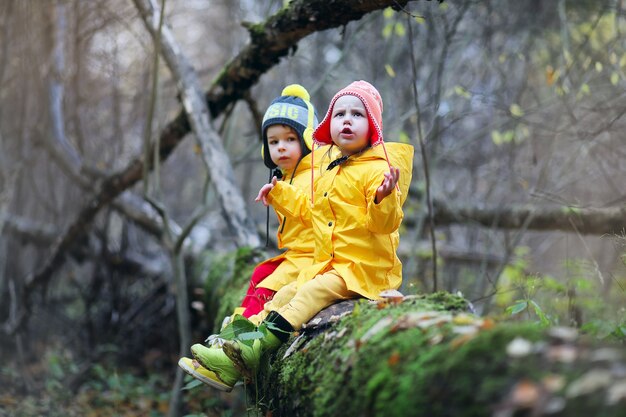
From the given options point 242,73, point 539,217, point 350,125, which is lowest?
point 539,217

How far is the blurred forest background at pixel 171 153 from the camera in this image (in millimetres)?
6688

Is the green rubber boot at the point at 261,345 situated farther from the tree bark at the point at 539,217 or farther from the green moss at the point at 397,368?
the tree bark at the point at 539,217

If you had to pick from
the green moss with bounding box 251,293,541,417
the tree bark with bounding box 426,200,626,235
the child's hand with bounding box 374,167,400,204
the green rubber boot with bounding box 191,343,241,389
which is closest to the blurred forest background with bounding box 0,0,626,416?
the tree bark with bounding box 426,200,626,235

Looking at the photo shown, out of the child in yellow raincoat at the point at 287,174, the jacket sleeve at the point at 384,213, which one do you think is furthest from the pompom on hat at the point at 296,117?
the jacket sleeve at the point at 384,213

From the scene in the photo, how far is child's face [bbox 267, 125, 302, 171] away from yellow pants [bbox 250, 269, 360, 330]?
108 cm

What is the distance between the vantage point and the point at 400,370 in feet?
6.59

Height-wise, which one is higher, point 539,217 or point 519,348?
point 519,348

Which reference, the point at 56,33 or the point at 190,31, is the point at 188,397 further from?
the point at 190,31

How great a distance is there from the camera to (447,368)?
5.99 feet

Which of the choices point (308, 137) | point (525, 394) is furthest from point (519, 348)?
point (308, 137)

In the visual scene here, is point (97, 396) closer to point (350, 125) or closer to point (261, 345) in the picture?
point (261, 345)

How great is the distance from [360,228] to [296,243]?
0.80 meters

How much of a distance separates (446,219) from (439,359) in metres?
7.20

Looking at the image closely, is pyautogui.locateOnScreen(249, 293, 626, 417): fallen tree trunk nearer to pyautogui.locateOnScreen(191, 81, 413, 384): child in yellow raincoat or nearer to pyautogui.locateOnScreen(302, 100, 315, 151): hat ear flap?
pyautogui.locateOnScreen(191, 81, 413, 384): child in yellow raincoat
